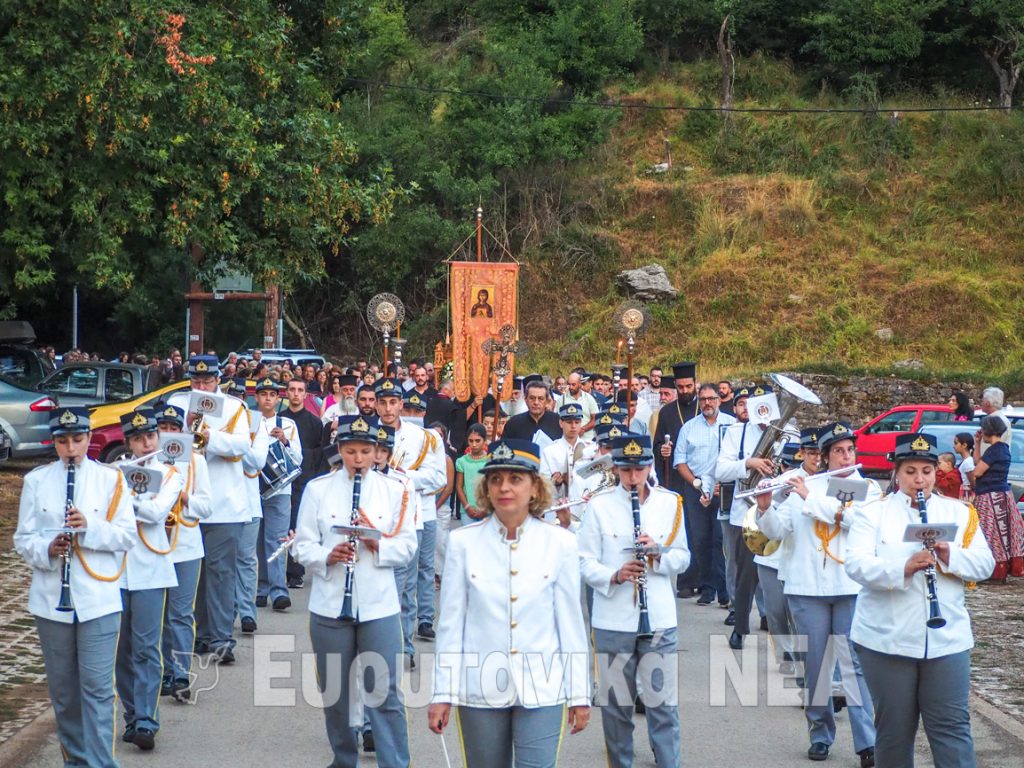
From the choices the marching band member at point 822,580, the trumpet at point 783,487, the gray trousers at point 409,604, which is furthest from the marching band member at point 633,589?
the gray trousers at point 409,604

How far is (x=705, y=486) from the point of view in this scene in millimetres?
13703

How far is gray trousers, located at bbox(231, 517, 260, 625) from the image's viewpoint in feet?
37.1

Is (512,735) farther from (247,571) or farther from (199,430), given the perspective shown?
(247,571)

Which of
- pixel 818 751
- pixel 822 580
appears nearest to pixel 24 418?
pixel 822 580

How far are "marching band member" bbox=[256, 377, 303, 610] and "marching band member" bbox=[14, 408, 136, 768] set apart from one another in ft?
16.2

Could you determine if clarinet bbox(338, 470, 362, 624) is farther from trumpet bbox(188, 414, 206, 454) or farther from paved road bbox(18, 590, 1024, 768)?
trumpet bbox(188, 414, 206, 454)

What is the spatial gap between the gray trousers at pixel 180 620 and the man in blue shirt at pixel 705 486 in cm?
580

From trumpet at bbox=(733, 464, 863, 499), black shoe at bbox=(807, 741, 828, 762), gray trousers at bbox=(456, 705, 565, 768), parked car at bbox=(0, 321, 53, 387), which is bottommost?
black shoe at bbox=(807, 741, 828, 762)

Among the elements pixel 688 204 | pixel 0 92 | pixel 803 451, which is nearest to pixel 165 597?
pixel 803 451

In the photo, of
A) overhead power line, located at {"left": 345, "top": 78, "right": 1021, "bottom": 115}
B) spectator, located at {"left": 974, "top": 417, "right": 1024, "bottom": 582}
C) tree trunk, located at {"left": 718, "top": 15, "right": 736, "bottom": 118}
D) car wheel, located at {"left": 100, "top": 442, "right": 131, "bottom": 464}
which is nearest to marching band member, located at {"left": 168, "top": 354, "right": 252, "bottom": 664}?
spectator, located at {"left": 974, "top": 417, "right": 1024, "bottom": 582}

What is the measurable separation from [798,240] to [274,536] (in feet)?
104

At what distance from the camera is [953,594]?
21.5 ft

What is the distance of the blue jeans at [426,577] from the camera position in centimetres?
1154

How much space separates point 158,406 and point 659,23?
4407 cm
